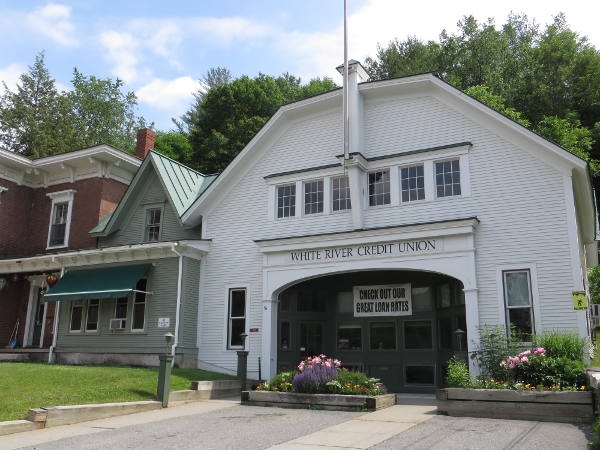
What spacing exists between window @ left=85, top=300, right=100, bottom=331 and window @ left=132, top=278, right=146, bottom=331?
1.63 meters

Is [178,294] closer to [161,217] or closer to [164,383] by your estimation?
[161,217]

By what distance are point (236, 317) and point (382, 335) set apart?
4.89 meters

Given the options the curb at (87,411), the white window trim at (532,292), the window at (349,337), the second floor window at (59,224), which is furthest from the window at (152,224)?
the white window trim at (532,292)

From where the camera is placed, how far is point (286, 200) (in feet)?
63.4

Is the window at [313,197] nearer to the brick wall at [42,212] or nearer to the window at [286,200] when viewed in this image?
the window at [286,200]

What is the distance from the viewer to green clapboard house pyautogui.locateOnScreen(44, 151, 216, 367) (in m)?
Answer: 19.0

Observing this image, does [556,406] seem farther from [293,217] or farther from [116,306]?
[116,306]

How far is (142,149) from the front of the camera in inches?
1034

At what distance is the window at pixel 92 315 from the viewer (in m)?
20.7

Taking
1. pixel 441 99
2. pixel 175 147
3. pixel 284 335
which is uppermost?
pixel 175 147

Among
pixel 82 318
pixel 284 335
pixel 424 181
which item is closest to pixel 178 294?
pixel 284 335

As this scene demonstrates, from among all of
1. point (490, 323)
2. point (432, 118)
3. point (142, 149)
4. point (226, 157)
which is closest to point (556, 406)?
point (490, 323)

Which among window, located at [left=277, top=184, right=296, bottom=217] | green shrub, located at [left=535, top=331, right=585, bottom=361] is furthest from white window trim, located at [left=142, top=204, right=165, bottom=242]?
green shrub, located at [left=535, top=331, right=585, bottom=361]

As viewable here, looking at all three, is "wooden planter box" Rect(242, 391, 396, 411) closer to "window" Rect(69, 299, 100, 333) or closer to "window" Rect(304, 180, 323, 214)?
"window" Rect(304, 180, 323, 214)
